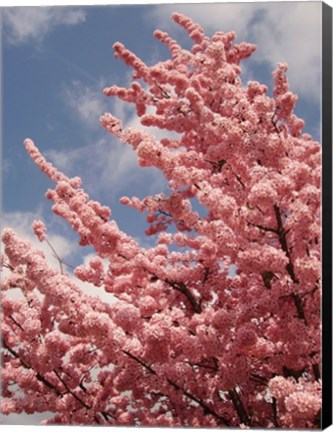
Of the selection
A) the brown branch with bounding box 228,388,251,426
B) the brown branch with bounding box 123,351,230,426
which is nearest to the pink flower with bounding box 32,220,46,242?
the brown branch with bounding box 123,351,230,426

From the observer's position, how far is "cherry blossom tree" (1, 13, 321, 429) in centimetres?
290

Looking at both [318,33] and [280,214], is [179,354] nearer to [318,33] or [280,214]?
[280,214]

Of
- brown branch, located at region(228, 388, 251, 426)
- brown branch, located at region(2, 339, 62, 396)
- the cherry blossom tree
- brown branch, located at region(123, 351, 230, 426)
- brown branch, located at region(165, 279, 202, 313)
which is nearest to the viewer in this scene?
the cherry blossom tree

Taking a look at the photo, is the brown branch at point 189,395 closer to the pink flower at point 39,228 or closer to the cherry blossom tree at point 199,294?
the cherry blossom tree at point 199,294

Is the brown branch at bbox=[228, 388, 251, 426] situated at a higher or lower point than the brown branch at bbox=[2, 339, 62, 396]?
higher

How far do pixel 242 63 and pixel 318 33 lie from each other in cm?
Answer: 84

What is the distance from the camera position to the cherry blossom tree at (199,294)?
290cm

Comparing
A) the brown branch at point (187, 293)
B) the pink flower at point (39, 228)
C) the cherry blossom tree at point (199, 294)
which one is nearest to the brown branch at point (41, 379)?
the cherry blossom tree at point (199, 294)

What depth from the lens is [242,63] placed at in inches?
179

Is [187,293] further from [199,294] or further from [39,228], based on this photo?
[39,228]

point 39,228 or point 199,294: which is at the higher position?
point 39,228

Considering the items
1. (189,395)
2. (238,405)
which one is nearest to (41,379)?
(189,395)

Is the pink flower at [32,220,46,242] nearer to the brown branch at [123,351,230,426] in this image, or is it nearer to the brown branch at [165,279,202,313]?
the brown branch at [165,279,202,313]

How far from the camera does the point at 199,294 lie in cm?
368
